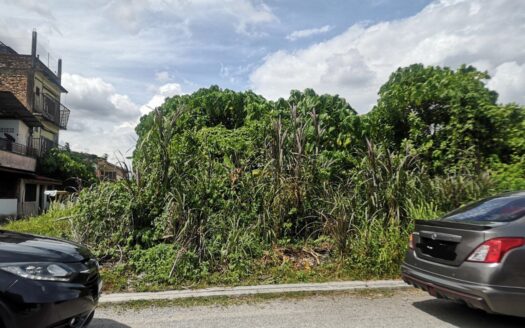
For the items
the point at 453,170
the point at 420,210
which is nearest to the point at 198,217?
the point at 420,210

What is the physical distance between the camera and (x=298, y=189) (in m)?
Result: 7.64

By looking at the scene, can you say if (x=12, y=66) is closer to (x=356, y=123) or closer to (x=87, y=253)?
(x=356, y=123)

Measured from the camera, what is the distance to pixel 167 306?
204 inches

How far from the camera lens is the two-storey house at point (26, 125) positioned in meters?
23.8

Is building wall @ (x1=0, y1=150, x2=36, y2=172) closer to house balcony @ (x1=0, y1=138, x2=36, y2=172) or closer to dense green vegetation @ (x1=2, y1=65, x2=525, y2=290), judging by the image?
house balcony @ (x1=0, y1=138, x2=36, y2=172)

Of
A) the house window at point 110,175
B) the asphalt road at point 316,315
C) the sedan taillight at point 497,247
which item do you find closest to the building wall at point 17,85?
the house window at point 110,175

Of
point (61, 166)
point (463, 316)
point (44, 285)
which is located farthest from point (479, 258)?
point (61, 166)

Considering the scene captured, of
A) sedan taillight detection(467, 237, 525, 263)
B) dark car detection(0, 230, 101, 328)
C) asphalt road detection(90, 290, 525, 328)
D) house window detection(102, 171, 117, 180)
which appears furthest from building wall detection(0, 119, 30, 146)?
sedan taillight detection(467, 237, 525, 263)

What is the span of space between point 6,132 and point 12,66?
19.6 ft

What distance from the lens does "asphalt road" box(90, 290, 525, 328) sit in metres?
4.55

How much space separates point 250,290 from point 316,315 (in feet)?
3.89

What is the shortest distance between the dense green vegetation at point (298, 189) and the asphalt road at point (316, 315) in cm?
94

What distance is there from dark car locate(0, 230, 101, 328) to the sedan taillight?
3809 mm

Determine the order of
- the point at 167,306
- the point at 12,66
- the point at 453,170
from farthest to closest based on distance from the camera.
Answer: the point at 12,66, the point at 453,170, the point at 167,306
